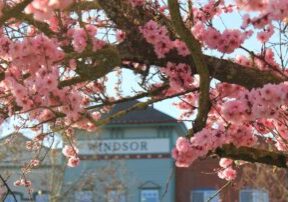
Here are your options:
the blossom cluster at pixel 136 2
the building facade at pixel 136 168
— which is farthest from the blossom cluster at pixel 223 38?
the building facade at pixel 136 168

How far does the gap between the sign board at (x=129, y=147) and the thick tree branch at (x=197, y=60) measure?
78.2ft

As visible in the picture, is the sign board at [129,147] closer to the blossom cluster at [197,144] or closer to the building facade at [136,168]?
the building facade at [136,168]

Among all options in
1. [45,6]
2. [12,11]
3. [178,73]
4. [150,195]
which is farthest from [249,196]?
[45,6]

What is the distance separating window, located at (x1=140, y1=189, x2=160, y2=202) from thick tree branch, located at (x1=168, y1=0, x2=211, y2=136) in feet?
77.2

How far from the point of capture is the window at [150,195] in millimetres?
29609

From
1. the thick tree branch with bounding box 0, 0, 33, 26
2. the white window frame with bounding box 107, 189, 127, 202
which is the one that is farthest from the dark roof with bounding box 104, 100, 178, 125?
the thick tree branch with bounding box 0, 0, 33, 26

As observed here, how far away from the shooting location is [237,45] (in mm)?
6418

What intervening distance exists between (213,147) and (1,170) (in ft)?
80.2

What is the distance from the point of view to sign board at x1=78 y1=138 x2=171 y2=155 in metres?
30.2

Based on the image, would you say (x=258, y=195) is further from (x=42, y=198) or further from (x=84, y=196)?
(x=42, y=198)

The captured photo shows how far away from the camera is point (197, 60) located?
5816 mm

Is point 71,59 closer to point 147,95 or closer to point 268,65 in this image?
point 147,95

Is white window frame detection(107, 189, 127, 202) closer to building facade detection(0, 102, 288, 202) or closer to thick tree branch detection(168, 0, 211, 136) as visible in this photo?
building facade detection(0, 102, 288, 202)

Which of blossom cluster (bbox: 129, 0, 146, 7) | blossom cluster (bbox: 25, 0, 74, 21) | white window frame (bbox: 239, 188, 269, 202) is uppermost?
blossom cluster (bbox: 129, 0, 146, 7)
